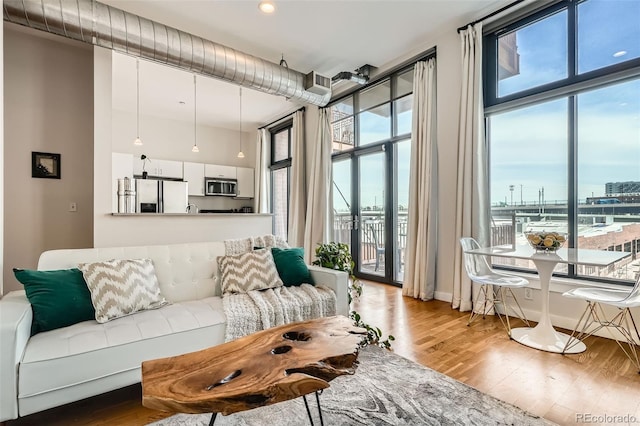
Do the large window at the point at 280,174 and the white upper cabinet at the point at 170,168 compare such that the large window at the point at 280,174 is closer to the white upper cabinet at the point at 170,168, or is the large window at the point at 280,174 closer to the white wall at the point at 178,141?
the white wall at the point at 178,141

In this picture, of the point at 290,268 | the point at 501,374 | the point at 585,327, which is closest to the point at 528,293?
the point at 585,327

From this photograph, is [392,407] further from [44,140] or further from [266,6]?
[44,140]

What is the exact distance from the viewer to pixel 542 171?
10.7ft

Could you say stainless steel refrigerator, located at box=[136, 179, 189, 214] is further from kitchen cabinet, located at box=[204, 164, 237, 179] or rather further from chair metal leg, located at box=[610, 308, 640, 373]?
chair metal leg, located at box=[610, 308, 640, 373]

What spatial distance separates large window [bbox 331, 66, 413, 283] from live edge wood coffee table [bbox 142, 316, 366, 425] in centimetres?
339

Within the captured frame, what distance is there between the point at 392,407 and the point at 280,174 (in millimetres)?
5890

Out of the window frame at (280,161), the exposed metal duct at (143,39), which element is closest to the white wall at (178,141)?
the window frame at (280,161)

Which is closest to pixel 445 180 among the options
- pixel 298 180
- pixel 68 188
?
pixel 298 180

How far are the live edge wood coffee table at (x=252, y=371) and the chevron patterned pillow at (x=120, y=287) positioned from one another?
0.92m

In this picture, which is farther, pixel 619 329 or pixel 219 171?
pixel 219 171

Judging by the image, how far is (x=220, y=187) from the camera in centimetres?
721

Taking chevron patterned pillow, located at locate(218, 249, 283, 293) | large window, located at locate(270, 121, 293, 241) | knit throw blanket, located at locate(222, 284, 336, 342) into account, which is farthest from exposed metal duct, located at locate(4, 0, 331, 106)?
large window, located at locate(270, 121, 293, 241)

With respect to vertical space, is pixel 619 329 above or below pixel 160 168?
below

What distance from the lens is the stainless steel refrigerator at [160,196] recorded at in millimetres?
5836
